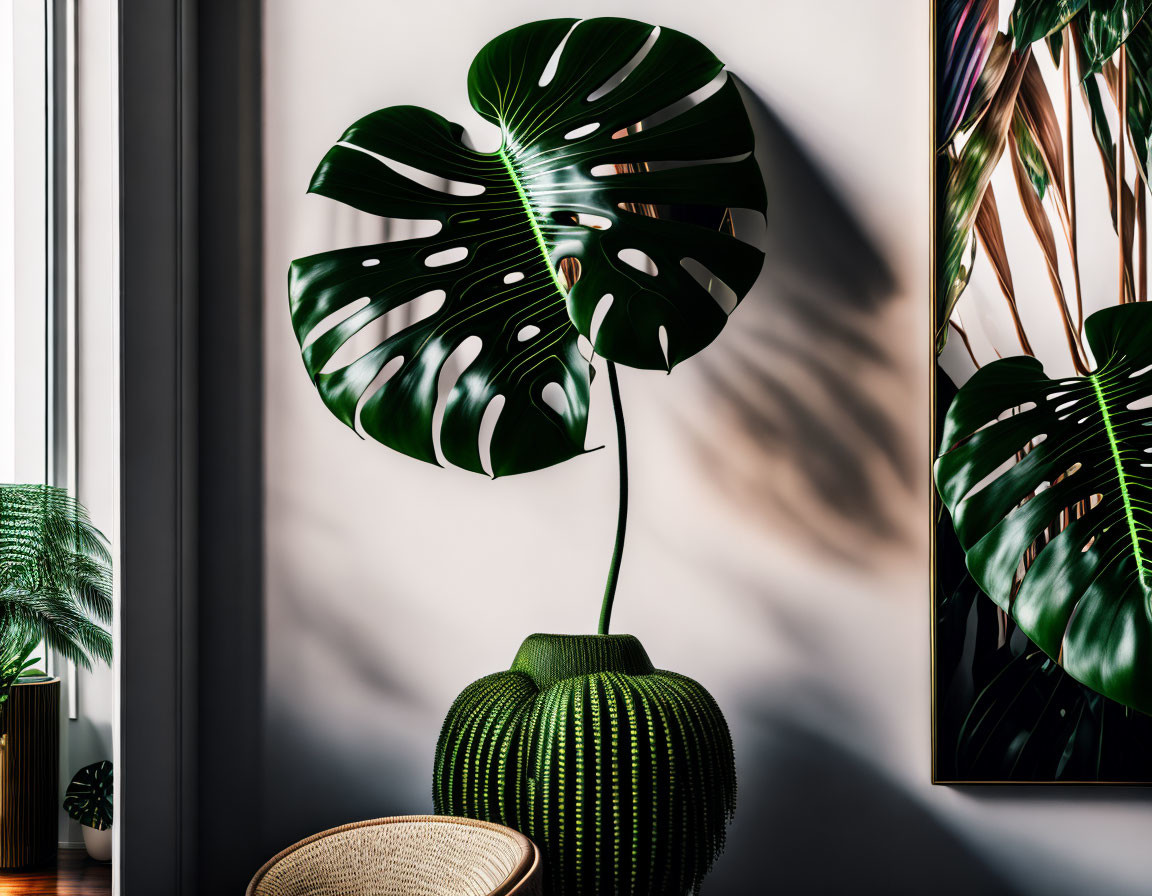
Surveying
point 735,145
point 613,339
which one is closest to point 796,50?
point 735,145

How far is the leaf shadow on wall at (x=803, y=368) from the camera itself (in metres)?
1.26

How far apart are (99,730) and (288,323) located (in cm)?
62

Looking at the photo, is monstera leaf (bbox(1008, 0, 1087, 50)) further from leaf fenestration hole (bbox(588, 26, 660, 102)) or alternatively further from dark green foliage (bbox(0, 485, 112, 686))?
dark green foliage (bbox(0, 485, 112, 686))

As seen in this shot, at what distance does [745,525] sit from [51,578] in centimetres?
91

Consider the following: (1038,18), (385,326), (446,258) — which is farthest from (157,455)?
(1038,18)

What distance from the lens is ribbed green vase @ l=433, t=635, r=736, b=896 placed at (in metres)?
0.95

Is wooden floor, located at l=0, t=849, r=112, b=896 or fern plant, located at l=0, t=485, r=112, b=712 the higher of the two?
fern plant, located at l=0, t=485, r=112, b=712

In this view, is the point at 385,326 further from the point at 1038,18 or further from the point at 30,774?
the point at 1038,18

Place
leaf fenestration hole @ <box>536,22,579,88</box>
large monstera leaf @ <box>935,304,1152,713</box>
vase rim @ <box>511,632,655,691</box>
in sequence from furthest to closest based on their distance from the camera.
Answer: leaf fenestration hole @ <box>536,22,579,88</box> < vase rim @ <box>511,632,655,691</box> < large monstera leaf @ <box>935,304,1152,713</box>

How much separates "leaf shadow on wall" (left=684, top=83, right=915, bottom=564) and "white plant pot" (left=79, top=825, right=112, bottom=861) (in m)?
0.94

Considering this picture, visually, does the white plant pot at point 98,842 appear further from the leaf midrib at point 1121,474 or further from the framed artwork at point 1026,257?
the leaf midrib at point 1121,474

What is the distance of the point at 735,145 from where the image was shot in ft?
3.65

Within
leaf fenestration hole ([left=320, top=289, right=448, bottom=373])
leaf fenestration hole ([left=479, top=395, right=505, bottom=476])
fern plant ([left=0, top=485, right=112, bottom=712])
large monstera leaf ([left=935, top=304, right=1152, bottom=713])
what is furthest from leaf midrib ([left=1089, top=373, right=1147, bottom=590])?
fern plant ([left=0, top=485, right=112, bottom=712])

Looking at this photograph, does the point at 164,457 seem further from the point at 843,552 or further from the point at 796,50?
the point at 796,50
